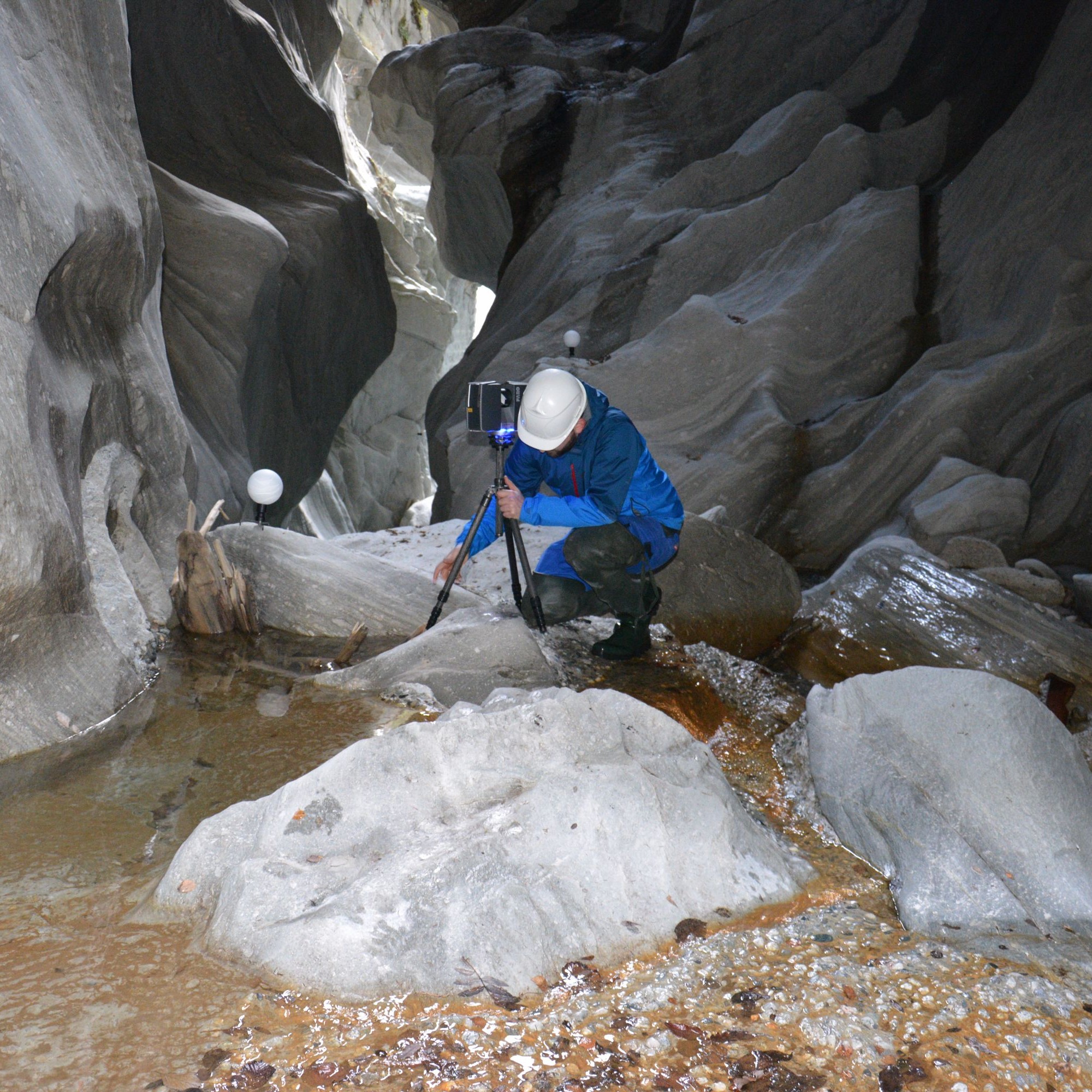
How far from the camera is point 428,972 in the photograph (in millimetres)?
1805

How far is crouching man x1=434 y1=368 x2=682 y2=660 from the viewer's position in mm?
3775

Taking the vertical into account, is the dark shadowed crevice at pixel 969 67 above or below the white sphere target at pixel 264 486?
above

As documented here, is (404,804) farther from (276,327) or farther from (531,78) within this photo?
(531,78)

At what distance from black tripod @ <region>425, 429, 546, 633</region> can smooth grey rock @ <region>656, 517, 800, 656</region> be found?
0.87 meters

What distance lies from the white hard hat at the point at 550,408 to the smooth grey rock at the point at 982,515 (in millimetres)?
4144

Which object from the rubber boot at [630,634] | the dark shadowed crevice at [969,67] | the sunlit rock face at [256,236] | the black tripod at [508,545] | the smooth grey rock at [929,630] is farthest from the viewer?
the dark shadowed crevice at [969,67]

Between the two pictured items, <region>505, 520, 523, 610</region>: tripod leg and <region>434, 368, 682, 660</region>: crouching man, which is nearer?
<region>434, 368, 682, 660</region>: crouching man

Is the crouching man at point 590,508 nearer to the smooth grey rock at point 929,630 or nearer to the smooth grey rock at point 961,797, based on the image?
the smooth grey rock at point 929,630

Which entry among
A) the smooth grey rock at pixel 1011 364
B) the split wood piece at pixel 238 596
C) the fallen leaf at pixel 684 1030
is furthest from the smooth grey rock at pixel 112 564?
the smooth grey rock at pixel 1011 364

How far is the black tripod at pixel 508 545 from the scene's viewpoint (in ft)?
12.2

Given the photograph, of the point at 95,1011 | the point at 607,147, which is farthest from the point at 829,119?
the point at 95,1011

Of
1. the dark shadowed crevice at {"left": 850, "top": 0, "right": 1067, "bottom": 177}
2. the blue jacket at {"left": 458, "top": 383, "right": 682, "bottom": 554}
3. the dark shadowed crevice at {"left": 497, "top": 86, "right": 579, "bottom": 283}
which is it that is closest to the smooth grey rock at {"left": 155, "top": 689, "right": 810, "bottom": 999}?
the blue jacket at {"left": 458, "top": 383, "right": 682, "bottom": 554}

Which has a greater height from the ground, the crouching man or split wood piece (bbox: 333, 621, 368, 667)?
the crouching man

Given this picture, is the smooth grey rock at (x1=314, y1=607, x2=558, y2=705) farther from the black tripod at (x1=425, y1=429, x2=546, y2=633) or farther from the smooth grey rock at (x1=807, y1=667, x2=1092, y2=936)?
the smooth grey rock at (x1=807, y1=667, x2=1092, y2=936)
